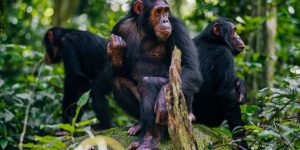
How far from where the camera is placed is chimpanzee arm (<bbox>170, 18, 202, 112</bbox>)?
5.79 meters

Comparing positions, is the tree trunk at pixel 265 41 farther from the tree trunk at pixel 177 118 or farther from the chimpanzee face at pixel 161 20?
the tree trunk at pixel 177 118

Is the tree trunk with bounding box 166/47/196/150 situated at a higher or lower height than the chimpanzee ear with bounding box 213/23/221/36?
lower

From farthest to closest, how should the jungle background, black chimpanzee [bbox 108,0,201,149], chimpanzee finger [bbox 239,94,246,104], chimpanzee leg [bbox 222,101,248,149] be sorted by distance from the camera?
1. the jungle background
2. chimpanzee finger [bbox 239,94,246,104]
3. chimpanzee leg [bbox 222,101,248,149]
4. black chimpanzee [bbox 108,0,201,149]

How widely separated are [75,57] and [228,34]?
3389 mm

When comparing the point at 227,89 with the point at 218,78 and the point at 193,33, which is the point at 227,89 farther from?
the point at 193,33

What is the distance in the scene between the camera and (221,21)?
7211 mm

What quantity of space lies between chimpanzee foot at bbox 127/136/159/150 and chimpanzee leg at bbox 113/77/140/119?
3.20 feet

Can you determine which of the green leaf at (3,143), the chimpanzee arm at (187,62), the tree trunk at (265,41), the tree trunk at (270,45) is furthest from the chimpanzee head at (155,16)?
the tree trunk at (270,45)

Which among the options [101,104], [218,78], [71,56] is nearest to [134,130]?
[218,78]

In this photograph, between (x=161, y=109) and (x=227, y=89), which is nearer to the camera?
(x=161, y=109)

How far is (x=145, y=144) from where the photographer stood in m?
5.45

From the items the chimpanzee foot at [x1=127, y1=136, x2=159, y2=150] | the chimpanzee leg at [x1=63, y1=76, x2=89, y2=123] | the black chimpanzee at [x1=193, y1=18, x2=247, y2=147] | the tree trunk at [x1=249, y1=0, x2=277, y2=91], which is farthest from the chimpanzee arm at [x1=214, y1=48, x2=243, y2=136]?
the chimpanzee leg at [x1=63, y1=76, x2=89, y2=123]

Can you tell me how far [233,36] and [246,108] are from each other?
1242 mm

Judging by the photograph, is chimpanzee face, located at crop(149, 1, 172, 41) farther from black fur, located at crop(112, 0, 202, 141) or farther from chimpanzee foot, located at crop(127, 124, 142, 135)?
chimpanzee foot, located at crop(127, 124, 142, 135)
